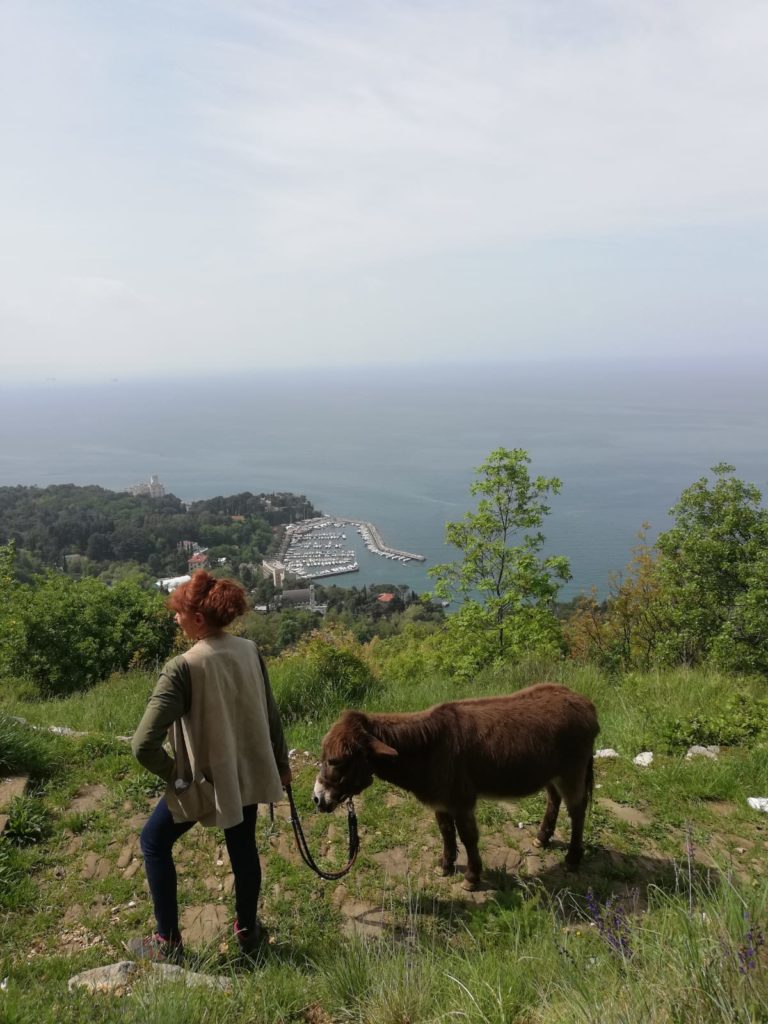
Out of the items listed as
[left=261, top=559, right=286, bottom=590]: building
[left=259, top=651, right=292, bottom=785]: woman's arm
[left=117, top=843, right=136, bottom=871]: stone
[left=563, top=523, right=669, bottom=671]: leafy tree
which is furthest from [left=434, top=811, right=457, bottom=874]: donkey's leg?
[left=261, top=559, right=286, bottom=590]: building

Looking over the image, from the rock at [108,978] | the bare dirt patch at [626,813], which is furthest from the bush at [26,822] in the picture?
the bare dirt patch at [626,813]

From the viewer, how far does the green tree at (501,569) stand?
1633cm

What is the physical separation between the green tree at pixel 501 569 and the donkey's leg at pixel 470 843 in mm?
12005

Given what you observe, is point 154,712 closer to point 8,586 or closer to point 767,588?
point 767,588

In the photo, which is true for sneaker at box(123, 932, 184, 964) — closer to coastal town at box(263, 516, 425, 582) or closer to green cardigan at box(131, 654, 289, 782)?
green cardigan at box(131, 654, 289, 782)

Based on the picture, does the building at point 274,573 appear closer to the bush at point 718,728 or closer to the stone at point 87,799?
the stone at point 87,799

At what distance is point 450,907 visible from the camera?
Answer: 156 inches

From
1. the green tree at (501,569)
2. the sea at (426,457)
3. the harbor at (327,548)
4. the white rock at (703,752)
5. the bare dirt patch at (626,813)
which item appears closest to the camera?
the bare dirt patch at (626,813)

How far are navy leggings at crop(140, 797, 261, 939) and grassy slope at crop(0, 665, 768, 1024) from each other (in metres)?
0.26

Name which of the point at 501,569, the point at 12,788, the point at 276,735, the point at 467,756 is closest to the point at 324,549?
the point at 501,569

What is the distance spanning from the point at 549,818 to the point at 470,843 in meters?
0.81

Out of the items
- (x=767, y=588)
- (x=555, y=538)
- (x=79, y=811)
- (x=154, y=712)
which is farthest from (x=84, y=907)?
(x=555, y=538)

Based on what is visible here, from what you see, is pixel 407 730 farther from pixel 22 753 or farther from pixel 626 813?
pixel 22 753

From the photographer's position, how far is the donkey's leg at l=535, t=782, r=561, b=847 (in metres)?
4.49
